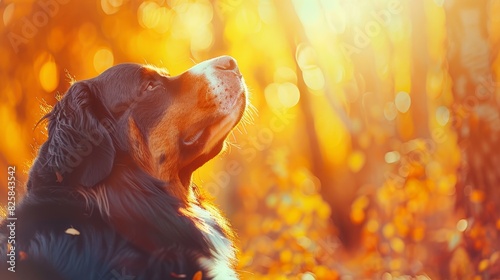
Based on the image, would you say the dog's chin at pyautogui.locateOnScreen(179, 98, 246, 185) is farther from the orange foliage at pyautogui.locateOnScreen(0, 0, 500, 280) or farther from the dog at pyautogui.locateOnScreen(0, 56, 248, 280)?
A: the orange foliage at pyautogui.locateOnScreen(0, 0, 500, 280)

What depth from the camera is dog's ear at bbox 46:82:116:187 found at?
3.18 meters

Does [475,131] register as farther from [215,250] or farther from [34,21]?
[34,21]

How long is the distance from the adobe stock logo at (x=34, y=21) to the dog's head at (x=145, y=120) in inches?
22.4

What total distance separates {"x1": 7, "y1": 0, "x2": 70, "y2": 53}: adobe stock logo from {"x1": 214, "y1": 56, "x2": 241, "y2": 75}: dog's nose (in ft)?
3.19

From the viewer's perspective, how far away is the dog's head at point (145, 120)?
3197 millimetres

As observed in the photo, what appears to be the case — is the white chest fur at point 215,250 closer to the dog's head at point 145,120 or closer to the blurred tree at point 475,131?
the dog's head at point 145,120

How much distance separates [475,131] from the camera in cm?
398

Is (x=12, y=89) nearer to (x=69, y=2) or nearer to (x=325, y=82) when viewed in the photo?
(x=69, y=2)

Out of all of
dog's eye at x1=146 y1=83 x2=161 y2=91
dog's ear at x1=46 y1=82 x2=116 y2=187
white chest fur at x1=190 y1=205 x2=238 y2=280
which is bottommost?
white chest fur at x1=190 y1=205 x2=238 y2=280

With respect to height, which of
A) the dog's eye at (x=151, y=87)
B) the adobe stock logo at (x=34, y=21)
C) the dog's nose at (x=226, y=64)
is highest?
the adobe stock logo at (x=34, y=21)
